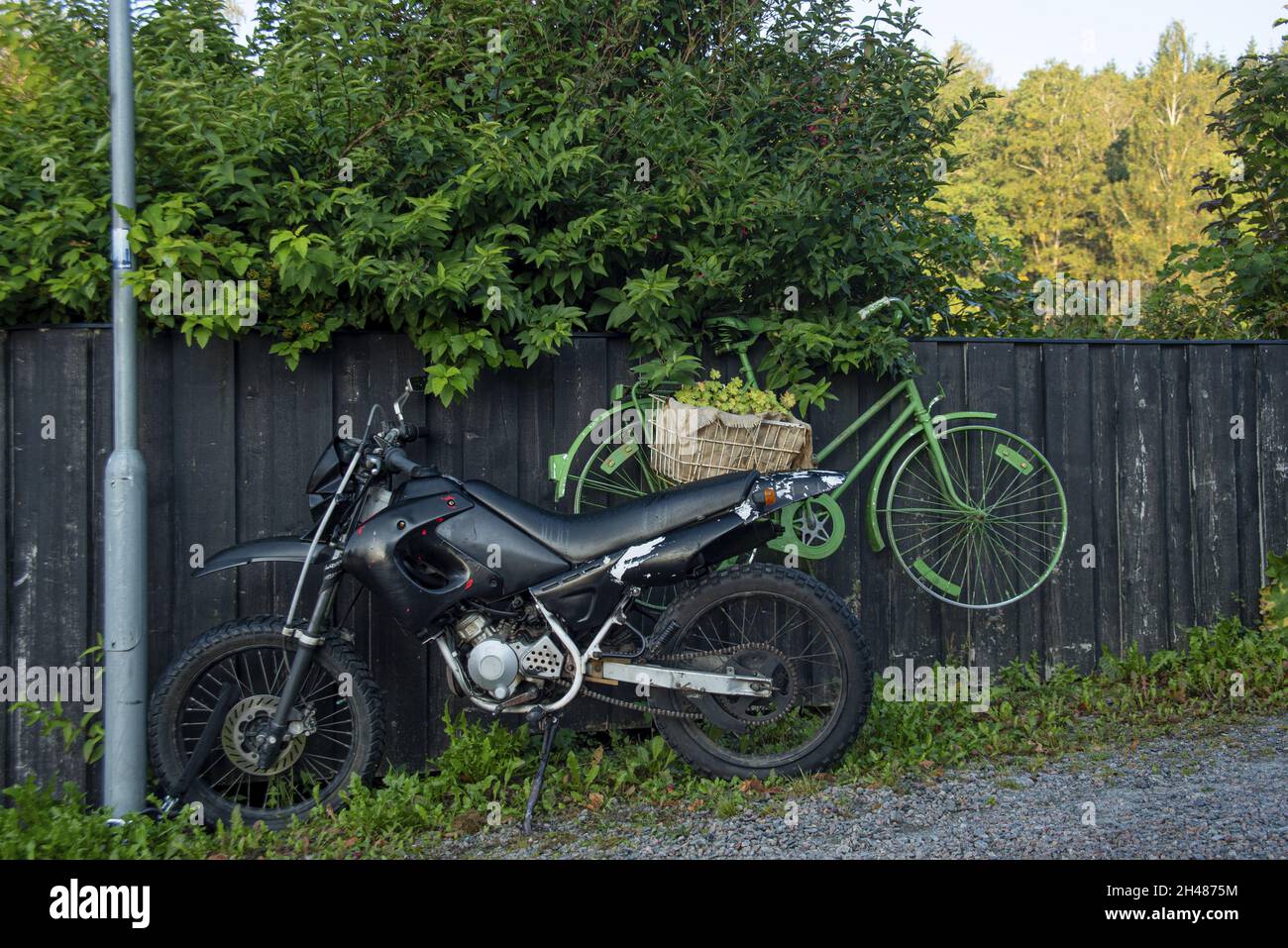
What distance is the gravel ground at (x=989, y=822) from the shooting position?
3279mm

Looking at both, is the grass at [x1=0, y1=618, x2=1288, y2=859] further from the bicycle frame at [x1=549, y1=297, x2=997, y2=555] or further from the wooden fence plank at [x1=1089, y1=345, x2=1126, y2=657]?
the bicycle frame at [x1=549, y1=297, x2=997, y2=555]

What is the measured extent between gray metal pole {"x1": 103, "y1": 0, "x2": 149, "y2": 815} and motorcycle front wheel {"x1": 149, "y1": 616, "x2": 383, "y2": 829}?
0.29 ft

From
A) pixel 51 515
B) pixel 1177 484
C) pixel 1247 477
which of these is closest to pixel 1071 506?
pixel 1177 484

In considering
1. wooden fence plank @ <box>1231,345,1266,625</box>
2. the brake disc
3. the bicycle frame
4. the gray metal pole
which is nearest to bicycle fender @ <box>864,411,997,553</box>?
the bicycle frame

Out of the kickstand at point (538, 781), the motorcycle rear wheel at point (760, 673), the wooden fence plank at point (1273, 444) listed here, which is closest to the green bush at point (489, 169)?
the motorcycle rear wheel at point (760, 673)

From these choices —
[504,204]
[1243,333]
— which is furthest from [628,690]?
[1243,333]

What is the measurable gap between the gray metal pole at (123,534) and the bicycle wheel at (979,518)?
302cm

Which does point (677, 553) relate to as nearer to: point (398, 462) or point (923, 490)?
point (398, 462)

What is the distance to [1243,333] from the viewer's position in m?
6.00

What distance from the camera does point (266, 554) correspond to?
3.83 metres

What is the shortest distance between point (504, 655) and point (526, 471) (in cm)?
100

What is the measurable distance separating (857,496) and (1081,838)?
72.8 inches

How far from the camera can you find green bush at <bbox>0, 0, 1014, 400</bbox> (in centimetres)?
404
